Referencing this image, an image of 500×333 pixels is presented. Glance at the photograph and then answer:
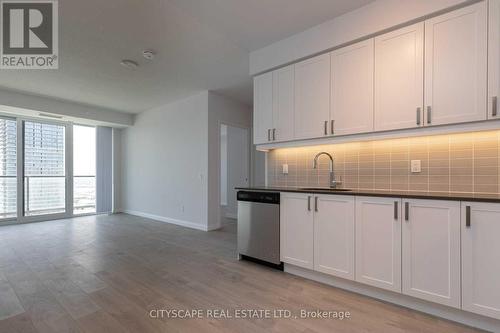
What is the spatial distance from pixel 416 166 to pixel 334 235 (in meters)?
1.07

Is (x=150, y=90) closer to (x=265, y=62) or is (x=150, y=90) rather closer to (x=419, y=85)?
(x=265, y=62)

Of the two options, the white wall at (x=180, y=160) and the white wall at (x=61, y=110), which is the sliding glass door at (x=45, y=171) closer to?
the white wall at (x=61, y=110)

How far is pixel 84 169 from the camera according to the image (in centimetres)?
649

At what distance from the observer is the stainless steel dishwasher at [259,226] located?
110 inches

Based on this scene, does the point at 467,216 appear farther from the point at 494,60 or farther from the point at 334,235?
the point at 494,60

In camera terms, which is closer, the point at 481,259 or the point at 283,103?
the point at 481,259

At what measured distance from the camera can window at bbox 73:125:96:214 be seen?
20.7 ft

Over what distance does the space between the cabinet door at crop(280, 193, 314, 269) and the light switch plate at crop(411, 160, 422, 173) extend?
1.03m

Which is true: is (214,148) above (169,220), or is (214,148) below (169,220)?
above

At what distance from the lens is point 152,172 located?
6109 millimetres

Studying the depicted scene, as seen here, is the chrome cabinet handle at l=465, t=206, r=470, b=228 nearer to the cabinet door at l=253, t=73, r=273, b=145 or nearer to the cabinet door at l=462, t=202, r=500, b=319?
the cabinet door at l=462, t=202, r=500, b=319

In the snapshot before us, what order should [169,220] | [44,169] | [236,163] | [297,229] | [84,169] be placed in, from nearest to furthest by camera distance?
[297,229] → [169,220] → [44,169] → [236,163] → [84,169]

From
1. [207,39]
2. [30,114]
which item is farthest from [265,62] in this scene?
[30,114]

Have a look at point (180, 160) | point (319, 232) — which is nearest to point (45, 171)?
point (180, 160)
